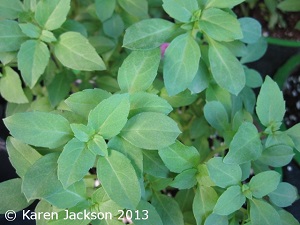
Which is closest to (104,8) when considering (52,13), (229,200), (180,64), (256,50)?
(52,13)

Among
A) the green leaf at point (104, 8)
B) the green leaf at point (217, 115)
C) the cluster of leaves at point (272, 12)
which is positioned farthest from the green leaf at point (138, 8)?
the cluster of leaves at point (272, 12)

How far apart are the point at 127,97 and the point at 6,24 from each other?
0.30 m

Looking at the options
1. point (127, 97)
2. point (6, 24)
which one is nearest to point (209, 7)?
point (127, 97)

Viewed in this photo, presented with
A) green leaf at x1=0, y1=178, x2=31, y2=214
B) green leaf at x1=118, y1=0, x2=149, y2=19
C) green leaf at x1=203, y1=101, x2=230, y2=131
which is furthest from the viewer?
green leaf at x1=118, y1=0, x2=149, y2=19

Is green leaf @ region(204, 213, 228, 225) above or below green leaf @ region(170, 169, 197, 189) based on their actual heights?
below

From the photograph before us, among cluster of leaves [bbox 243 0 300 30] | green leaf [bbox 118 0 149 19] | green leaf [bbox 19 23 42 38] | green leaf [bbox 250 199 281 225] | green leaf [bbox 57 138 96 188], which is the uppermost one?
green leaf [bbox 19 23 42 38]

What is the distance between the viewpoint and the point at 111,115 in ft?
1.96

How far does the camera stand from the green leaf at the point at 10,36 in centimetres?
73

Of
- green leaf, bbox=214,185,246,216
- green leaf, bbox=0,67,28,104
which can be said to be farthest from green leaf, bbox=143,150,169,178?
green leaf, bbox=0,67,28,104

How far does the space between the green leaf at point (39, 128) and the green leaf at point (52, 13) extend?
7.9 inches

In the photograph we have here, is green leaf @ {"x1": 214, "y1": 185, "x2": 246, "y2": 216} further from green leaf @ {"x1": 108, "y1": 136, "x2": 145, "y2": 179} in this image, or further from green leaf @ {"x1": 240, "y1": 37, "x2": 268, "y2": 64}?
green leaf @ {"x1": 240, "y1": 37, "x2": 268, "y2": 64}

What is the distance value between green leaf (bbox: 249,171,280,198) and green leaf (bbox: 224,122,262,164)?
0.12ft

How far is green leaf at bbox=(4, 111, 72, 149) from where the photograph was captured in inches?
23.6

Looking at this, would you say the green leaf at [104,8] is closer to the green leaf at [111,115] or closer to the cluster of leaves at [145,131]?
the cluster of leaves at [145,131]
